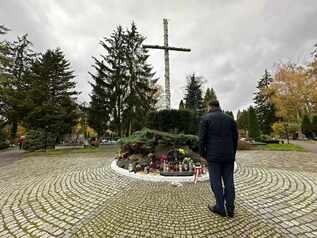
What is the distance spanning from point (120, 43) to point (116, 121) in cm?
875

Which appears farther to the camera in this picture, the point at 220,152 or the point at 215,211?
the point at 215,211

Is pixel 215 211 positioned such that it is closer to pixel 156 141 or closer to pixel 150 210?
pixel 150 210

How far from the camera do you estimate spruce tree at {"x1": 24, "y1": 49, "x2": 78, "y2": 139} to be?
14.0 metres

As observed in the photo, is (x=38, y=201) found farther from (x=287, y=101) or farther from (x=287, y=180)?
(x=287, y=101)

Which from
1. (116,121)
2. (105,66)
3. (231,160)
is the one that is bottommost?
(231,160)

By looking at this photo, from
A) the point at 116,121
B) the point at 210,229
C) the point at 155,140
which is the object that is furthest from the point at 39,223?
the point at 116,121

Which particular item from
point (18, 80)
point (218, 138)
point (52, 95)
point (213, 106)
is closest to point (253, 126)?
point (213, 106)

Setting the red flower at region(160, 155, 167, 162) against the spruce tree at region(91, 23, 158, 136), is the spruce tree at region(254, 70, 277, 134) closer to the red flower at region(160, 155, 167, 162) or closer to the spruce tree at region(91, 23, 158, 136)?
the spruce tree at region(91, 23, 158, 136)

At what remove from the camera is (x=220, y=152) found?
2.35m

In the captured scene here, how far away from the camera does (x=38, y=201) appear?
312cm

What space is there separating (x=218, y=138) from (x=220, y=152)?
20cm

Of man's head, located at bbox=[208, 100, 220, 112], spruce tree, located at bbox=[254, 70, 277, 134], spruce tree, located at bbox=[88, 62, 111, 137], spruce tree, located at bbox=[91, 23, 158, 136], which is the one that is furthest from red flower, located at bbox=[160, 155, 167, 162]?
spruce tree, located at bbox=[254, 70, 277, 134]

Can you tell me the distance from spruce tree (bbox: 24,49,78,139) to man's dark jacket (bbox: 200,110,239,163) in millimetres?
15131

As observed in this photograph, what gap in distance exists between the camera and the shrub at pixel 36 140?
12812 millimetres
